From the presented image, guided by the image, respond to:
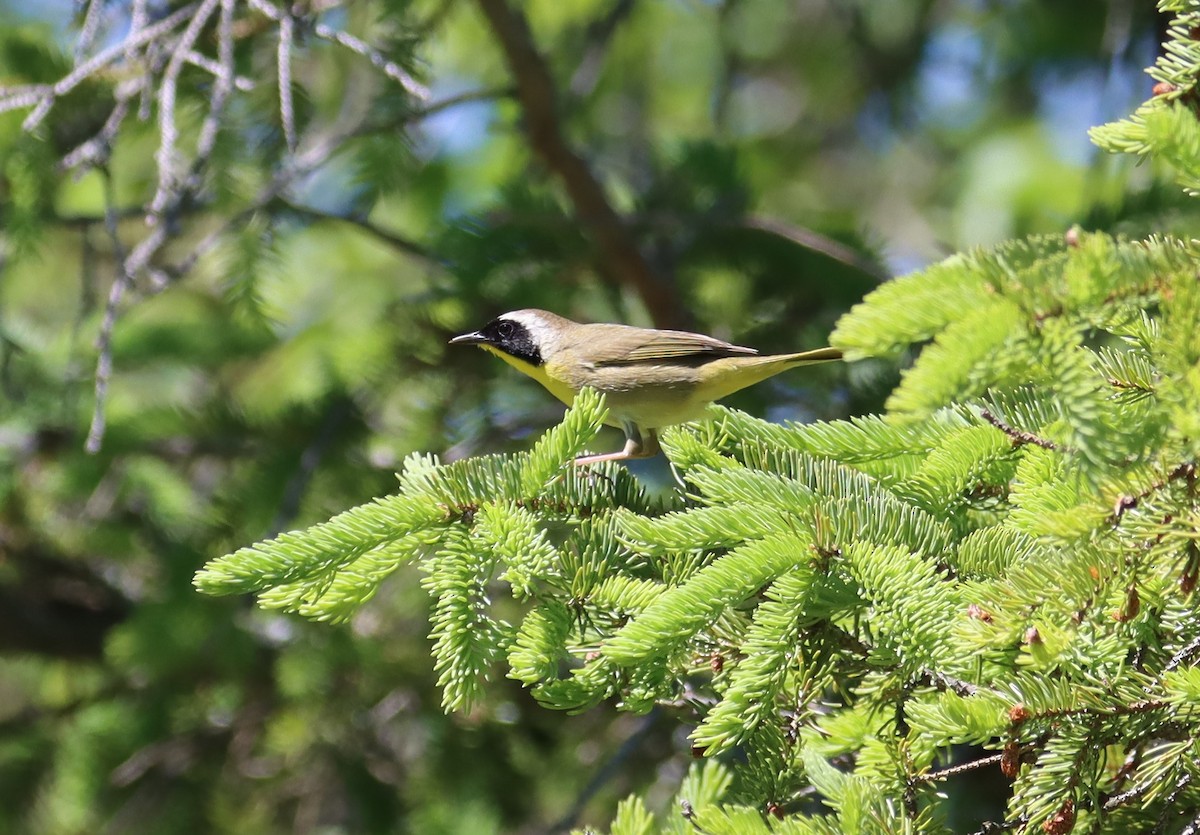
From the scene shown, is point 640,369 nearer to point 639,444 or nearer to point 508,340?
point 639,444

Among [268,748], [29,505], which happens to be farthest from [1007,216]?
[29,505]

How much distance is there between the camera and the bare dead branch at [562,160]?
4.93 meters

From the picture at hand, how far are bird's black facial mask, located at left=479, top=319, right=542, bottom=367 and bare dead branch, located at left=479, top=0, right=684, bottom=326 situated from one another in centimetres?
72

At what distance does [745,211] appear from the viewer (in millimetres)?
5297

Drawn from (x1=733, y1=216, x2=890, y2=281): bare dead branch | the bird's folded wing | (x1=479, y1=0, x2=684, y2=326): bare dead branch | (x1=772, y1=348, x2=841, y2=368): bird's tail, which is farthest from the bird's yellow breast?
(x1=733, y1=216, x2=890, y2=281): bare dead branch

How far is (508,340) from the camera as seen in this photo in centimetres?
463

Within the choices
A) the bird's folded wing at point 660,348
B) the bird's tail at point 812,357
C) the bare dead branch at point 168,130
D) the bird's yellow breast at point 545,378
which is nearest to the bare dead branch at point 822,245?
the bird's folded wing at point 660,348

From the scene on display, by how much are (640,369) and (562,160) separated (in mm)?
1322

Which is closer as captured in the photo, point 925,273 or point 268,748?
point 925,273

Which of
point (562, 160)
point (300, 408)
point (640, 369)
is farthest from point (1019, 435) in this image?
point (300, 408)

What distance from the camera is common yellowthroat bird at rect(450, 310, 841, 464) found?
4223 mm

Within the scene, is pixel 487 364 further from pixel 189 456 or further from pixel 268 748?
pixel 268 748

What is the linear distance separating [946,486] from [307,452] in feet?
10.2

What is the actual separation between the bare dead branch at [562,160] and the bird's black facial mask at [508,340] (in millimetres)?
724
